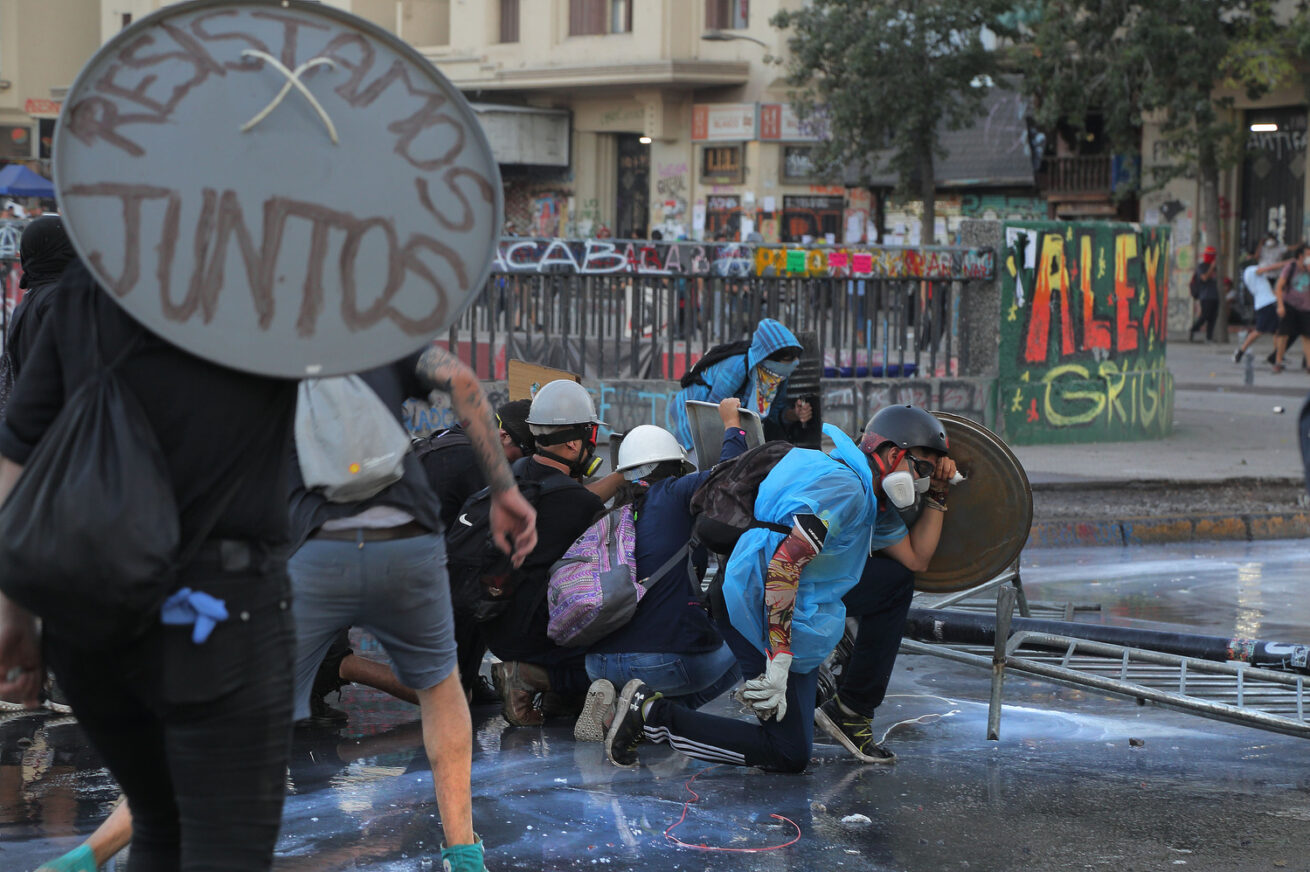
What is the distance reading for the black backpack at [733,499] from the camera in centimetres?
507

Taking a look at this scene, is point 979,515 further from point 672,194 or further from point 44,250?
point 672,194

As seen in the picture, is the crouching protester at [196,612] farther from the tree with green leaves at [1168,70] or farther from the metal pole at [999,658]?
the tree with green leaves at [1168,70]

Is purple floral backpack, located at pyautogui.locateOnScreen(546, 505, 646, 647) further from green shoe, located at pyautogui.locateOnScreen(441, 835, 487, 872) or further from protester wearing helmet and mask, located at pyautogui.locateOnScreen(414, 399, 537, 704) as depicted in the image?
green shoe, located at pyautogui.locateOnScreen(441, 835, 487, 872)

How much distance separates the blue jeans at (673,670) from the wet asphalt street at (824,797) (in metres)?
0.26

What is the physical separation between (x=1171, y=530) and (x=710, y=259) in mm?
3844

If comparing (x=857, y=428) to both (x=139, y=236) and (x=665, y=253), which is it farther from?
(x=139, y=236)

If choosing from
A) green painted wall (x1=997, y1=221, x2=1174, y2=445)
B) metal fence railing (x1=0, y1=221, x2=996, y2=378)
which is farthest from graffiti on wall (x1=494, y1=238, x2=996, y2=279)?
green painted wall (x1=997, y1=221, x2=1174, y2=445)

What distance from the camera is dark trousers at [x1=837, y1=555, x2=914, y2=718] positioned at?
17.6 feet

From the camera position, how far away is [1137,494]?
11.6 metres

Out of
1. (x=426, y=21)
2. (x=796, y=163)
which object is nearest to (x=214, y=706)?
(x=796, y=163)

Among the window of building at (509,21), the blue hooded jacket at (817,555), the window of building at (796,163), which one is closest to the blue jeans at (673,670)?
the blue hooded jacket at (817,555)

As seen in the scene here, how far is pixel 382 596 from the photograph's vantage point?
3594mm

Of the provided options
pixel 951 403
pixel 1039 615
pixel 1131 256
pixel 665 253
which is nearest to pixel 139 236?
pixel 1039 615

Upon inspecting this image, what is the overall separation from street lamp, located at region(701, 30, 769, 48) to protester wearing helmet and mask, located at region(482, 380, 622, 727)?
2871cm
